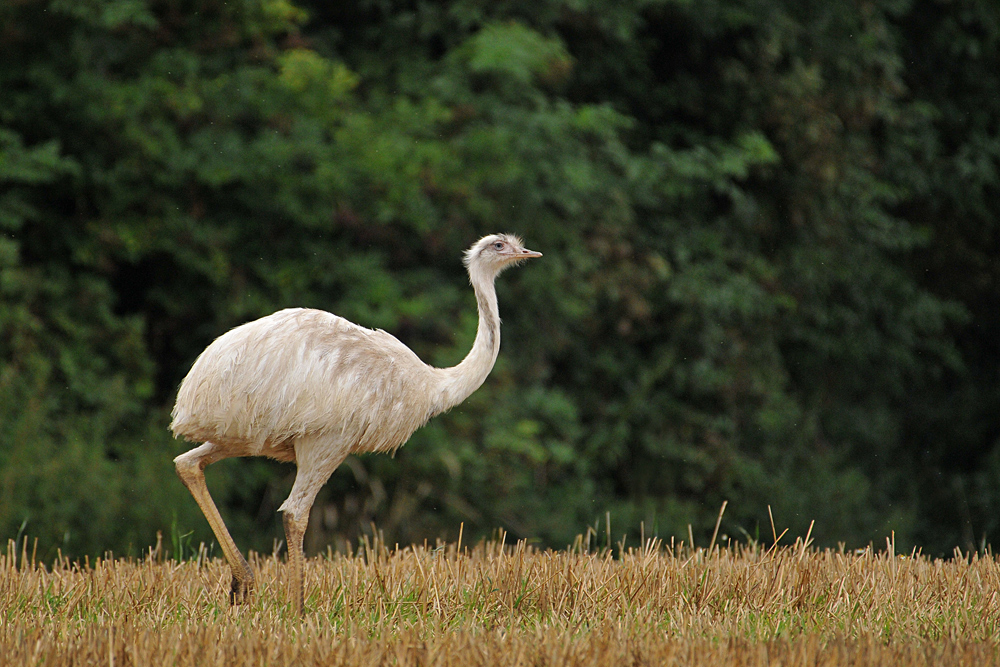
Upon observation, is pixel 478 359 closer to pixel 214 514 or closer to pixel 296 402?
pixel 296 402

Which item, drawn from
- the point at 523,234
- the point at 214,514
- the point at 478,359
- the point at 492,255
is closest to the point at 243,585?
the point at 214,514

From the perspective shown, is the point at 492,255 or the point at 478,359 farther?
the point at 492,255

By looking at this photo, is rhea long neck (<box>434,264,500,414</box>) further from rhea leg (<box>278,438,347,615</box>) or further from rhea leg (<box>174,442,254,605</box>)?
rhea leg (<box>174,442,254,605</box>)

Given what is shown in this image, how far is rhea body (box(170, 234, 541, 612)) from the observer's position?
5273 millimetres

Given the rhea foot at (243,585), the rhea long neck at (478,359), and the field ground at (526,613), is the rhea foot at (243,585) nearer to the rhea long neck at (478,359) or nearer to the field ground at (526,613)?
the field ground at (526,613)

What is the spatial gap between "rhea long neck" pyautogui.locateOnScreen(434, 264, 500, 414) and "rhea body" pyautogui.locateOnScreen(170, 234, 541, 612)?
0.13m

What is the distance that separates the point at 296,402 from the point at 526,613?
1.39 meters

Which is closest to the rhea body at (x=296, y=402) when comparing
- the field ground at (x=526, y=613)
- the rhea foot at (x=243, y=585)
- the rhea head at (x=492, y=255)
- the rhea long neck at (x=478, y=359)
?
the rhea foot at (x=243, y=585)

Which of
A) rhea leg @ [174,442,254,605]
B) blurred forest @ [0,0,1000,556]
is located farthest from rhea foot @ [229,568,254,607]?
blurred forest @ [0,0,1000,556]

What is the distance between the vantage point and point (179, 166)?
1026cm

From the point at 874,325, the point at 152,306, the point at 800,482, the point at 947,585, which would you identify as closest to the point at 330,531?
the point at 152,306

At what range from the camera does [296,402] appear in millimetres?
5277

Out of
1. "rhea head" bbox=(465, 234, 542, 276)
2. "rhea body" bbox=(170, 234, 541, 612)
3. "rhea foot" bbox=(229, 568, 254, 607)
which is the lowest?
"rhea foot" bbox=(229, 568, 254, 607)

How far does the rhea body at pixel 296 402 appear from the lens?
17.3 feet
